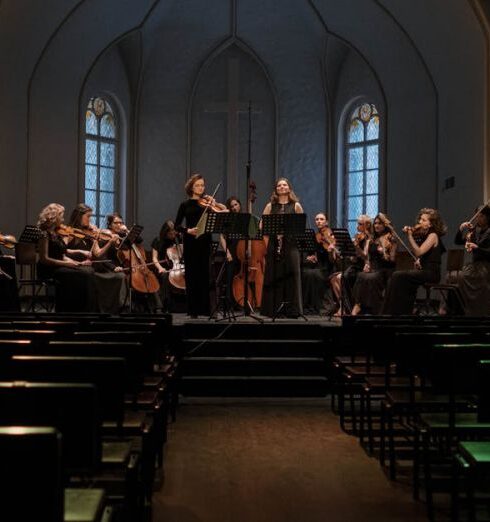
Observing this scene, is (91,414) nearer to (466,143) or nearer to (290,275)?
(290,275)

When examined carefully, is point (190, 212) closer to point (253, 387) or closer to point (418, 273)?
point (253, 387)

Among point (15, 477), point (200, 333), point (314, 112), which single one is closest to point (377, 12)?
point (314, 112)

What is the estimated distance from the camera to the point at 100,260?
10.4 m

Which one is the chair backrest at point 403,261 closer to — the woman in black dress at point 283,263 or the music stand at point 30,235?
the woman in black dress at point 283,263

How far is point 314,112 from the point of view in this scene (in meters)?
15.8

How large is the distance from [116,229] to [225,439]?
17.6ft

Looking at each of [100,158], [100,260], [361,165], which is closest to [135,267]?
[100,260]

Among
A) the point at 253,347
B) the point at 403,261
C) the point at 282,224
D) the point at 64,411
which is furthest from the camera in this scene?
the point at 403,261

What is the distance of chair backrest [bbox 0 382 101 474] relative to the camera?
246 cm

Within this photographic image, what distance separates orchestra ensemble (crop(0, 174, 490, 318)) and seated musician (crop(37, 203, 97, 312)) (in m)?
0.01

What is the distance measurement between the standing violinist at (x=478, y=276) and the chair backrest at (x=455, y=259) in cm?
97

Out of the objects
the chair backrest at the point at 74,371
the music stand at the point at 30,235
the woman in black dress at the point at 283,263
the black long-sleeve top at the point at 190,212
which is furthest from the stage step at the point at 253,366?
the chair backrest at the point at 74,371

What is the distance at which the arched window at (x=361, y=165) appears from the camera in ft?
50.3

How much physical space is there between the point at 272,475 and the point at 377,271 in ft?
20.7
